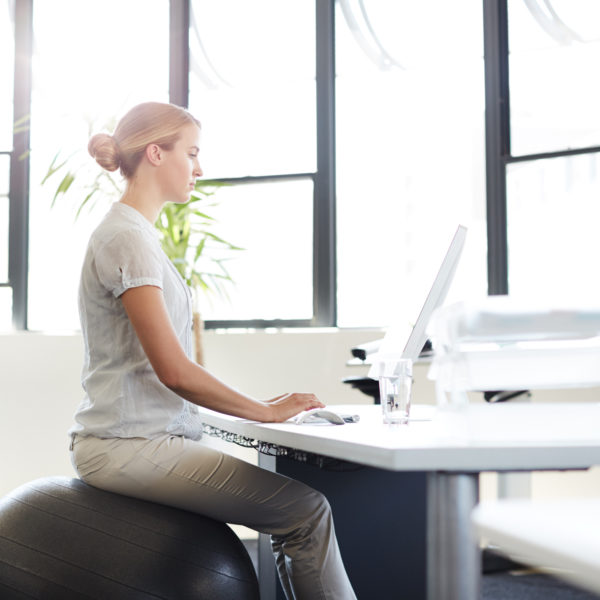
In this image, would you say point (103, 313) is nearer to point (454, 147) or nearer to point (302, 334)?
point (302, 334)

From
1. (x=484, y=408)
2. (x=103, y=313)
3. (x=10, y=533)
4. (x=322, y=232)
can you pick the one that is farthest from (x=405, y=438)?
(x=322, y=232)

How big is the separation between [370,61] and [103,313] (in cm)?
303

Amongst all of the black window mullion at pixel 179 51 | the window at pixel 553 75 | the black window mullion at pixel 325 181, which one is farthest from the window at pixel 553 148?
the black window mullion at pixel 179 51

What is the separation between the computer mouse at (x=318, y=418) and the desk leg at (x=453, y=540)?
526mm

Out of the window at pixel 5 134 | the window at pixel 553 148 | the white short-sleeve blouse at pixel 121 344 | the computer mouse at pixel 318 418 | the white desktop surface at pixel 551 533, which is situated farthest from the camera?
the window at pixel 5 134

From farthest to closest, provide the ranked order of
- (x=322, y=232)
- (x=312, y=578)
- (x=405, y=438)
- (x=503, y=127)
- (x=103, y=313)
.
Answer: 1. (x=322, y=232)
2. (x=503, y=127)
3. (x=103, y=313)
4. (x=312, y=578)
5. (x=405, y=438)

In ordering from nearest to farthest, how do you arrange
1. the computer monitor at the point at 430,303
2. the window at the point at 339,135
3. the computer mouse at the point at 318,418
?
→ the computer mouse at the point at 318,418 → the computer monitor at the point at 430,303 → the window at the point at 339,135

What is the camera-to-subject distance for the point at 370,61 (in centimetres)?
428

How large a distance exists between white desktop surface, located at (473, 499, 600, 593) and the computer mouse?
67 centimetres

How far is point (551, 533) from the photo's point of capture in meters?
0.70

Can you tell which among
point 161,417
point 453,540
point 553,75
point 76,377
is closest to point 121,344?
point 161,417

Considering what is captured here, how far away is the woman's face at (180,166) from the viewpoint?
1851 mm

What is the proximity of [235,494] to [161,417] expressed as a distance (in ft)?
Answer: 0.75

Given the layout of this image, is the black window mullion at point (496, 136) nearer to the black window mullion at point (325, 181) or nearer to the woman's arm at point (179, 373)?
the black window mullion at point (325, 181)
